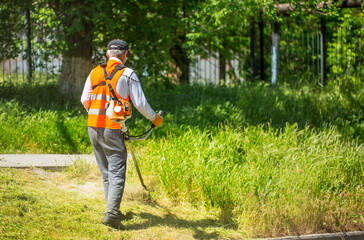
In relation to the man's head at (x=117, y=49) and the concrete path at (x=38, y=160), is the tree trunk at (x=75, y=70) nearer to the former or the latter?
the concrete path at (x=38, y=160)

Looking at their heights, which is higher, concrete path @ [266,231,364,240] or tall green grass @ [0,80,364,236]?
tall green grass @ [0,80,364,236]

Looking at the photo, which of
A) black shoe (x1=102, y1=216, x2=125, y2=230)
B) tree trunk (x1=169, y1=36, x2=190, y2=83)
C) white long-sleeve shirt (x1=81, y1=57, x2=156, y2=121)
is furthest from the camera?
tree trunk (x1=169, y1=36, x2=190, y2=83)

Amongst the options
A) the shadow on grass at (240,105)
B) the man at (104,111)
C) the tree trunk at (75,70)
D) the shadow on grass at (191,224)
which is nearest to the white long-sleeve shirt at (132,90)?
the man at (104,111)

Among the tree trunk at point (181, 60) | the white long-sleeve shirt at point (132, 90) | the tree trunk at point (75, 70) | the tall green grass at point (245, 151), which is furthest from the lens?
the tree trunk at point (181, 60)

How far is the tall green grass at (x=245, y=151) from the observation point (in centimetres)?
554

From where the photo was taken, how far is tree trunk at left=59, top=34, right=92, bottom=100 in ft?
34.8

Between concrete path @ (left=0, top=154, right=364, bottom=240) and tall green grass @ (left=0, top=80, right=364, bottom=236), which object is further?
concrete path @ (left=0, top=154, right=364, bottom=240)

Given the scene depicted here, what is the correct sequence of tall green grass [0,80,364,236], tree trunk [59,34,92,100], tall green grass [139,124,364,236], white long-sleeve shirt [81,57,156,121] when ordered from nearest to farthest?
white long-sleeve shirt [81,57,156,121] → tall green grass [139,124,364,236] → tall green grass [0,80,364,236] → tree trunk [59,34,92,100]

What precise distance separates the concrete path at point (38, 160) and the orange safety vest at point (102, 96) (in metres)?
2.21

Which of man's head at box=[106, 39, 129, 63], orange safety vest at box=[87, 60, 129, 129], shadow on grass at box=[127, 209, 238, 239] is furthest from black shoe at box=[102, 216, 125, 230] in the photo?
man's head at box=[106, 39, 129, 63]

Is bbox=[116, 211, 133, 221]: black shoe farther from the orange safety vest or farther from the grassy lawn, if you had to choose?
the orange safety vest

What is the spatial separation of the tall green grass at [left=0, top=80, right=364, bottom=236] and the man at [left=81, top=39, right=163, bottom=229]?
3.87 feet

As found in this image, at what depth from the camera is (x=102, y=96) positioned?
4.86 m

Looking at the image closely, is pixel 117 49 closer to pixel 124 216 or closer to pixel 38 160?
pixel 124 216
